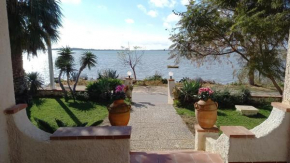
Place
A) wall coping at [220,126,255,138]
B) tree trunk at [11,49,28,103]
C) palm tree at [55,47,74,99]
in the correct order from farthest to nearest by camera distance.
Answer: palm tree at [55,47,74,99] → tree trunk at [11,49,28,103] → wall coping at [220,126,255,138]

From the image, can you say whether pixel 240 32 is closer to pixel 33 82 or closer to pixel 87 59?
pixel 87 59

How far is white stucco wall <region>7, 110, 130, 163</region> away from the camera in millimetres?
2352

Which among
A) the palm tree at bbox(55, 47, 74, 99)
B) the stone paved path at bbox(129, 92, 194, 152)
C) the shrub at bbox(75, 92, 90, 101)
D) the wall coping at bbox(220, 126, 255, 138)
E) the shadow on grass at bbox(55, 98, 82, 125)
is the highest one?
the palm tree at bbox(55, 47, 74, 99)

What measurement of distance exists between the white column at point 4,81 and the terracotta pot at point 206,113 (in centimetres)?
307

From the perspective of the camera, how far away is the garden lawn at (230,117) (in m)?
6.32

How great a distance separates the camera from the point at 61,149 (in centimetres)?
238

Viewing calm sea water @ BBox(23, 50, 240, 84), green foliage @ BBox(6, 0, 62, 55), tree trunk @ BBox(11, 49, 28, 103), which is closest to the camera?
green foliage @ BBox(6, 0, 62, 55)

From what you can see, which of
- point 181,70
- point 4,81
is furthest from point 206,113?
point 181,70

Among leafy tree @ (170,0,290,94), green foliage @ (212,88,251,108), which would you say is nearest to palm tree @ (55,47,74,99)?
leafy tree @ (170,0,290,94)

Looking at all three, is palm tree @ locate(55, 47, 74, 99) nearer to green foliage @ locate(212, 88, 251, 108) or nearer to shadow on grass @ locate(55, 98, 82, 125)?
shadow on grass @ locate(55, 98, 82, 125)

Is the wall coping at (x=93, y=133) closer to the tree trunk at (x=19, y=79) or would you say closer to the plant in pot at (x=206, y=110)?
the plant in pot at (x=206, y=110)

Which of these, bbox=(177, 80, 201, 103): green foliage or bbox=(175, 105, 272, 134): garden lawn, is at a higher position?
bbox=(177, 80, 201, 103): green foliage

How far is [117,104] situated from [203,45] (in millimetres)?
8940

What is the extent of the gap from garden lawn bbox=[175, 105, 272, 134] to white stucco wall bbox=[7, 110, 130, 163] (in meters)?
3.87
